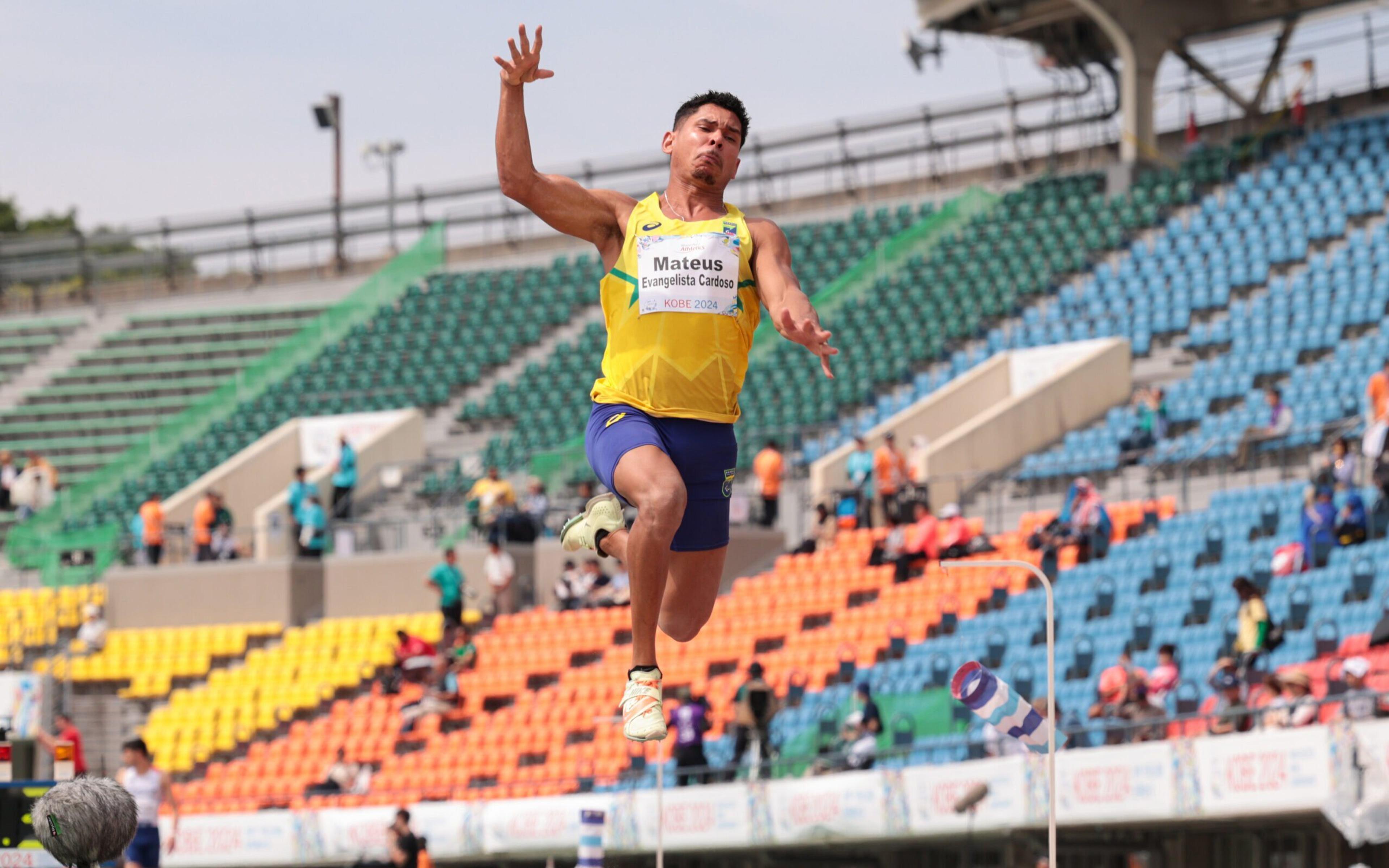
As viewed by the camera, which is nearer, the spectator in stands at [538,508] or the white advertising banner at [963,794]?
the white advertising banner at [963,794]

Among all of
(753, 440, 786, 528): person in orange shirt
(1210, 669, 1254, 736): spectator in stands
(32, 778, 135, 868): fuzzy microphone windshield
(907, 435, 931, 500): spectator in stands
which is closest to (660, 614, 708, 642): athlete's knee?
(32, 778, 135, 868): fuzzy microphone windshield

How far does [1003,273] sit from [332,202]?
54.5 feet

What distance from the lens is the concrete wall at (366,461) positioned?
94.1 feet

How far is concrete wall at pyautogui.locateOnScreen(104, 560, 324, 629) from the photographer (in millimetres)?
26859

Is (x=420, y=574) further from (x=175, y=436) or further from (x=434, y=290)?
(x=434, y=290)

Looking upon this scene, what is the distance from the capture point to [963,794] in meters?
15.9

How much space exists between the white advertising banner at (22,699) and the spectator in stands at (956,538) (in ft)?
35.7

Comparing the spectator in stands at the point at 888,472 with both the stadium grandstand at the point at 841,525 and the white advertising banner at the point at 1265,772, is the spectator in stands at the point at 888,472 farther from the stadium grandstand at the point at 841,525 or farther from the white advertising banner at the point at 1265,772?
the white advertising banner at the point at 1265,772

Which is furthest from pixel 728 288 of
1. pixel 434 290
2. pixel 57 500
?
pixel 434 290

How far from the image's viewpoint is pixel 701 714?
1794 centimetres

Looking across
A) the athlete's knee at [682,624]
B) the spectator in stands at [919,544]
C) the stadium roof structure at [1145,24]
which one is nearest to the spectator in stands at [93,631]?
the spectator in stands at [919,544]

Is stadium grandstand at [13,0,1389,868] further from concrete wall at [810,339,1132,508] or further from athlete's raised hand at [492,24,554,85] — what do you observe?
athlete's raised hand at [492,24,554,85]

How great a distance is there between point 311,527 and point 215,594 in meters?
1.54

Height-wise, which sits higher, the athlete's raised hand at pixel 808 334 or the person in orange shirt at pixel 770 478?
the person in orange shirt at pixel 770 478
